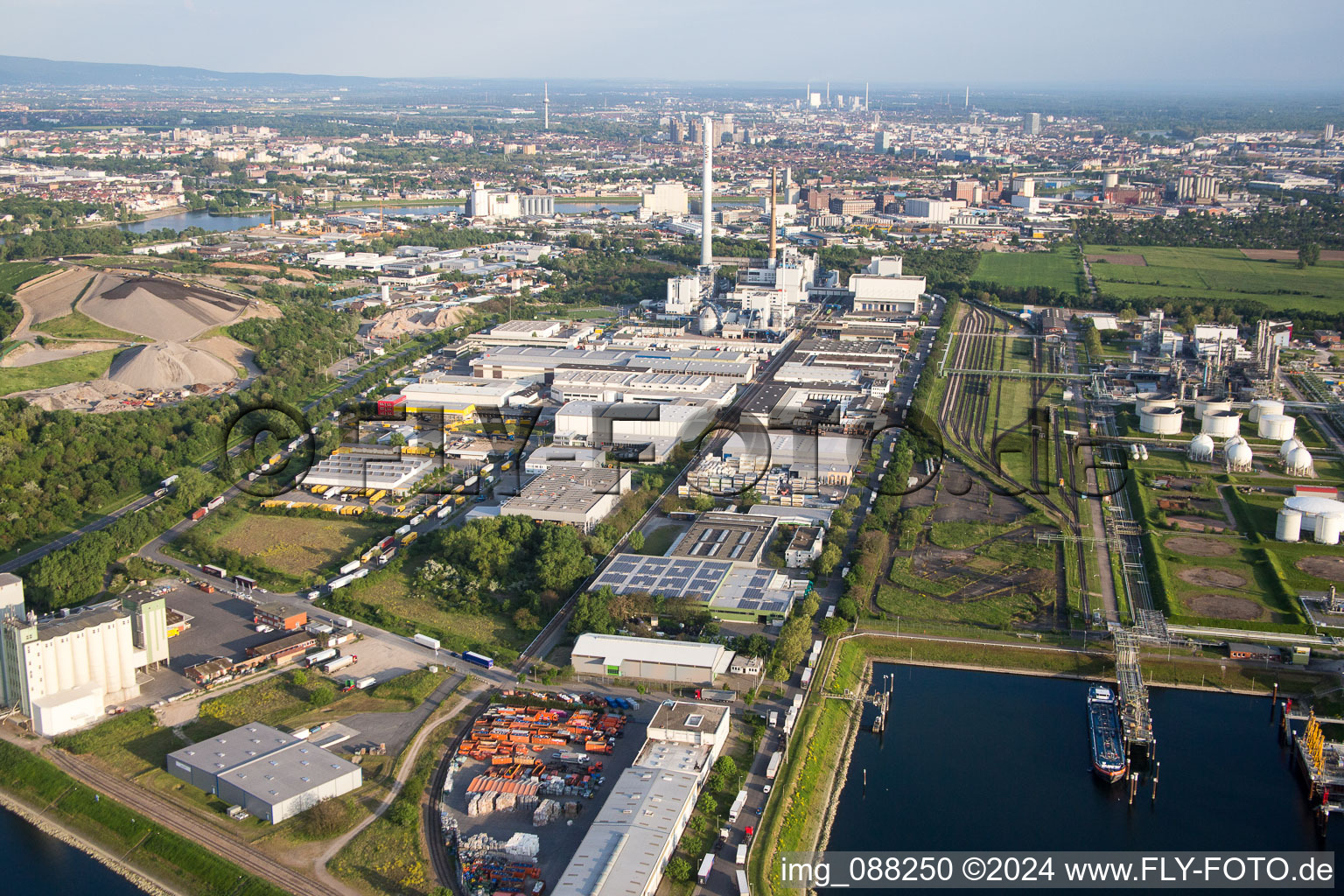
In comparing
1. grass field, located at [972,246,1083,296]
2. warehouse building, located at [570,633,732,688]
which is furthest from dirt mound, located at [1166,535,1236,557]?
grass field, located at [972,246,1083,296]

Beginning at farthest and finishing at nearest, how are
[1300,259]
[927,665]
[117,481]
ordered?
[1300,259], [117,481], [927,665]

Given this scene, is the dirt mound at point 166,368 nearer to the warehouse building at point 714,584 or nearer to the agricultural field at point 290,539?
the agricultural field at point 290,539

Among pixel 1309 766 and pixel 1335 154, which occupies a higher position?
pixel 1335 154

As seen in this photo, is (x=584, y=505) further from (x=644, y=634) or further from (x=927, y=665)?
(x=927, y=665)

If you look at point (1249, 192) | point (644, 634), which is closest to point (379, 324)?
point (644, 634)

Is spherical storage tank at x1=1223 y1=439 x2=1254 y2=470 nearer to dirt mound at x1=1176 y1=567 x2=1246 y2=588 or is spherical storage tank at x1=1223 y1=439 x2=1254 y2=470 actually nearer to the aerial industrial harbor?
the aerial industrial harbor

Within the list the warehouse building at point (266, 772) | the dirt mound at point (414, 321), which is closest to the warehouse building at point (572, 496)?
the warehouse building at point (266, 772)
